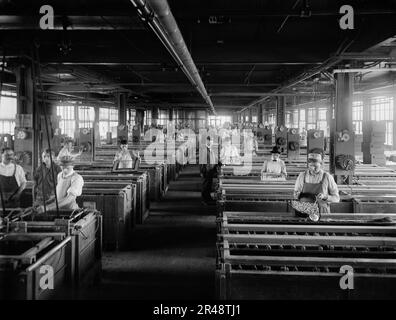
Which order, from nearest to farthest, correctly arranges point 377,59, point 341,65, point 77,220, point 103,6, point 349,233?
point 349,233
point 77,220
point 103,6
point 377,59
point 341,65

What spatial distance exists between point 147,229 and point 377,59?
6.10m

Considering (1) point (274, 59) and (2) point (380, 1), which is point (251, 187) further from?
(2) point (380, 1)

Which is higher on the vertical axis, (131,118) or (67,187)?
(131,118)

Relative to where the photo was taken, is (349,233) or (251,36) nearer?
(349,233)

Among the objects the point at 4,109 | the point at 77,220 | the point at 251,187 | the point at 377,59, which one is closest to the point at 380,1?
the point at 377,59

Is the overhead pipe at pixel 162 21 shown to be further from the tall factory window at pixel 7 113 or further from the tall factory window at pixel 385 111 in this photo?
the tall factory window at pixel 7 113

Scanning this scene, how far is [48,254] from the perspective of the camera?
399 cm

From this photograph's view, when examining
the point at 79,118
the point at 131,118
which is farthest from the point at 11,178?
the point at 131,118

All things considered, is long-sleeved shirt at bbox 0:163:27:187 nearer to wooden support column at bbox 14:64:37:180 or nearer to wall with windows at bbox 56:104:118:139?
wooden support column at bbox 14:64:37:180

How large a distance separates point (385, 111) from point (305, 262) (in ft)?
68.0

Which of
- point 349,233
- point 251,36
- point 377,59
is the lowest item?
point 349,233

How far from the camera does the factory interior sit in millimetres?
3701

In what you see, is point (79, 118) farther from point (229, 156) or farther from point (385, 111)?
point (385, 111)

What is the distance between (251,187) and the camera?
8.50 metres
